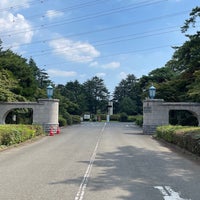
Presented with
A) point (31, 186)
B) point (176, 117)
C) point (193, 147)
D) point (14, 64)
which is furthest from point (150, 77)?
point (31, 186)

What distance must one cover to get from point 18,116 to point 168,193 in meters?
30.9

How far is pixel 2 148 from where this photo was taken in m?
16.9

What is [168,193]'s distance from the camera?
746cm

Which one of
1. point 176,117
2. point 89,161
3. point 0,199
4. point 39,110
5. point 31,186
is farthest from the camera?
point 176,117

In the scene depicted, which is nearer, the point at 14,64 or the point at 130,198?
the point at 130,198

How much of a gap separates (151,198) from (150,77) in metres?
46.8

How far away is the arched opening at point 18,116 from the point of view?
33781mm

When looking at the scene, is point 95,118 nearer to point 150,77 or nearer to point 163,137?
point 150,77

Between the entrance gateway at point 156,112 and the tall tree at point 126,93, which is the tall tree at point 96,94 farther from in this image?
the entrance gateway at point 156,112

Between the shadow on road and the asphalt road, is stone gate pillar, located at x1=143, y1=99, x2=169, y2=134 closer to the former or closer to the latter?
the shadow on road

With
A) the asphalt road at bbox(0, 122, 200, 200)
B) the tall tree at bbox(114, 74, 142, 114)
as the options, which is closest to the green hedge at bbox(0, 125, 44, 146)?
the asphalt road at bbox(0, 122, 200, 200)

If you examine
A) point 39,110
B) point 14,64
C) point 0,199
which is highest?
point 14,64

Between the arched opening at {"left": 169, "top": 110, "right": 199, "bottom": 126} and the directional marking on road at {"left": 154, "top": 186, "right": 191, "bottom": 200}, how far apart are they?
27795 millimetres

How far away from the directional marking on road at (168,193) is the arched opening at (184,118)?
27.8 meters
